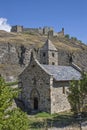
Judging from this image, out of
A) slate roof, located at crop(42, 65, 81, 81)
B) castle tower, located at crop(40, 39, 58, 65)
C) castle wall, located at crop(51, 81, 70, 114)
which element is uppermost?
castle tower, located at crop(40, 39, 58, 65)

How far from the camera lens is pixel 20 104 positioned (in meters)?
43.5

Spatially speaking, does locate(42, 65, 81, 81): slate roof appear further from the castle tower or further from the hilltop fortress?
the hilltop fortress

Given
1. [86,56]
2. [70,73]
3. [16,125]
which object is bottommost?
[16,125]

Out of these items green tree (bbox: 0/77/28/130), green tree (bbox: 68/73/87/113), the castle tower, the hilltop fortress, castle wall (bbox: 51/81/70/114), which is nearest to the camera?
green tree (bbox: 0/77/28/130)

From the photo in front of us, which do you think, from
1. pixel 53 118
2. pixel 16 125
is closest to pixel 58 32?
pixel 53 118

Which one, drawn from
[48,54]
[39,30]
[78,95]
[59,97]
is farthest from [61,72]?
[39,30]

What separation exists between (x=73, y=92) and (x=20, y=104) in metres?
10.8

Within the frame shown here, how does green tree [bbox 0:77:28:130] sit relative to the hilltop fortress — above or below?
below

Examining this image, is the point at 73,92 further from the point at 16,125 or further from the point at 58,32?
the point at 58,32

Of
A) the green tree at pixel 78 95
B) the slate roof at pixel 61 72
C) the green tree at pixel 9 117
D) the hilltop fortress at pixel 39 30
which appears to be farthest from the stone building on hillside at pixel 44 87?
the hilltop fortress at pixel 39 30

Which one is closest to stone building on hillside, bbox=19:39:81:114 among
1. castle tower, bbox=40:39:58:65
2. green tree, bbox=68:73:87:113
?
castle tower, bbox=40:39:58:65

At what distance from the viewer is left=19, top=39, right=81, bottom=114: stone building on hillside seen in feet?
136

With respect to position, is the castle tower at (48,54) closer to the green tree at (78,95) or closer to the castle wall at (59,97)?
the castle wall at (59,97)

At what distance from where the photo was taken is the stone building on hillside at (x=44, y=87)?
41375 mm
